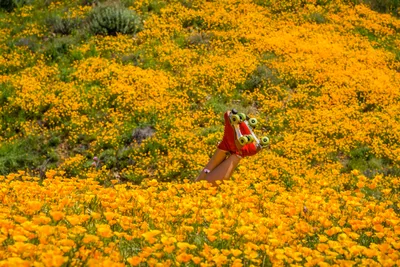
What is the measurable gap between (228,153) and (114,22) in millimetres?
8685

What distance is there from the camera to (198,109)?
10922 mm

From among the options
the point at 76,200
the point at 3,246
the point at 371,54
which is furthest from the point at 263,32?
the point at 3,246

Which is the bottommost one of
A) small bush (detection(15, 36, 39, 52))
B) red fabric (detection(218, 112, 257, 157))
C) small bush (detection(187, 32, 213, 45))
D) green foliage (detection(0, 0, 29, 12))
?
small bush (detection(15, 36, 39, 52))

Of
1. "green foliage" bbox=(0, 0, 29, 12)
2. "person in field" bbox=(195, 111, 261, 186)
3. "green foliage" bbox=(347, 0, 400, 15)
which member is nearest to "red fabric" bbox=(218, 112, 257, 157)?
"person in field" bbox=(195, 111, 261, 186)

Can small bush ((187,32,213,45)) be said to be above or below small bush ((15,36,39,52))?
above

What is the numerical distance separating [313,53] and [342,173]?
5799 mm

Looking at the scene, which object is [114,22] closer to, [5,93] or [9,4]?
[5,93]

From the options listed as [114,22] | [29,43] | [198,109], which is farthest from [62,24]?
[198,109]

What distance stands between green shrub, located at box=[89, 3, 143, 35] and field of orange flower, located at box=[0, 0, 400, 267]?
0.35 ft

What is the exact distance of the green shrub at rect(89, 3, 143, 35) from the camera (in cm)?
1398

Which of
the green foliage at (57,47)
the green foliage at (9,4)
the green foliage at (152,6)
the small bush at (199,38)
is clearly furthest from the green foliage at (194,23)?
the green foliage at (9,4)

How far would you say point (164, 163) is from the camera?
902cm

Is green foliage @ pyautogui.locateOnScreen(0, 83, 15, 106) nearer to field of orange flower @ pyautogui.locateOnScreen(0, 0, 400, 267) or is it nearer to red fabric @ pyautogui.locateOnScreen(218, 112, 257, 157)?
field of orange flower @ pyautogui.locateOnScreen(0, 0, 400, 267)

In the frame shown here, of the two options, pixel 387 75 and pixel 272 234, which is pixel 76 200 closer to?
pixel 272 234
